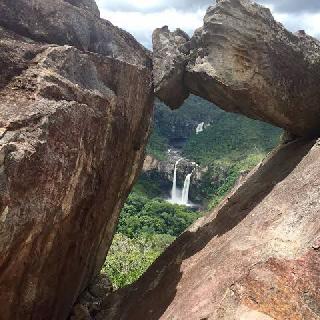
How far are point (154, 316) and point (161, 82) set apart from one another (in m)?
7.23

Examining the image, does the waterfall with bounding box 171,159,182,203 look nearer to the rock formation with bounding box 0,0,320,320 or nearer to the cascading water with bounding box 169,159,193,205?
the cascading water with bounding box 169,159,193,205

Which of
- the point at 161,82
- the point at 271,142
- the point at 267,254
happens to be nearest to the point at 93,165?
the point at 161,82

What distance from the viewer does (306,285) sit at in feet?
35.3

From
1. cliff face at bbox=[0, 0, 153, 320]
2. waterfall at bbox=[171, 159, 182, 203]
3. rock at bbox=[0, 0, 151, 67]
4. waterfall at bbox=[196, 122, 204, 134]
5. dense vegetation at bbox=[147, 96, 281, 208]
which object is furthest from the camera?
waterfall at bbox=[196, 122, 204, 134]

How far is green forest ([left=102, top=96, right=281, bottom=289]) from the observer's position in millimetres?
51906

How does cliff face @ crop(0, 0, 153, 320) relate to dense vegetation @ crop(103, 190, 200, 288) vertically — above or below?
above

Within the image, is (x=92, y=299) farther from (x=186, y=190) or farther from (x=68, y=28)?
(x=186, y=190)

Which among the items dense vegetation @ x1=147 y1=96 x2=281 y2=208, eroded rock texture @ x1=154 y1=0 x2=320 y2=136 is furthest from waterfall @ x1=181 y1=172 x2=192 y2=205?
eroded rock texture @ x1=154 y1=0 x2=320 y2=136

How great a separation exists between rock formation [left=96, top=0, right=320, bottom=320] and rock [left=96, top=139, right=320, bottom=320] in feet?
0.12

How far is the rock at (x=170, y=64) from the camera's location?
16972 mm

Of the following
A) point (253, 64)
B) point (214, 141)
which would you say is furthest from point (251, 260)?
point (214, 141)

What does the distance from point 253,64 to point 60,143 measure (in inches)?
261

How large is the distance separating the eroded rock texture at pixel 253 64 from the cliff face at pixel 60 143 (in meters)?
2.19

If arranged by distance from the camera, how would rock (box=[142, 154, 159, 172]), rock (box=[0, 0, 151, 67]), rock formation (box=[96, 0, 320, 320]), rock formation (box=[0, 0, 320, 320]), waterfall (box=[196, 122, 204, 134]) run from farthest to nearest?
waterfall (box=[196, 122, 204, 134]), rock (box=[142, 154, 159, 172]), rock (box=[0, 0, 151, 67]), rock formation (box=[96, 0, 320, 320]), rock formation (box=[0, 0, 320, 320])
